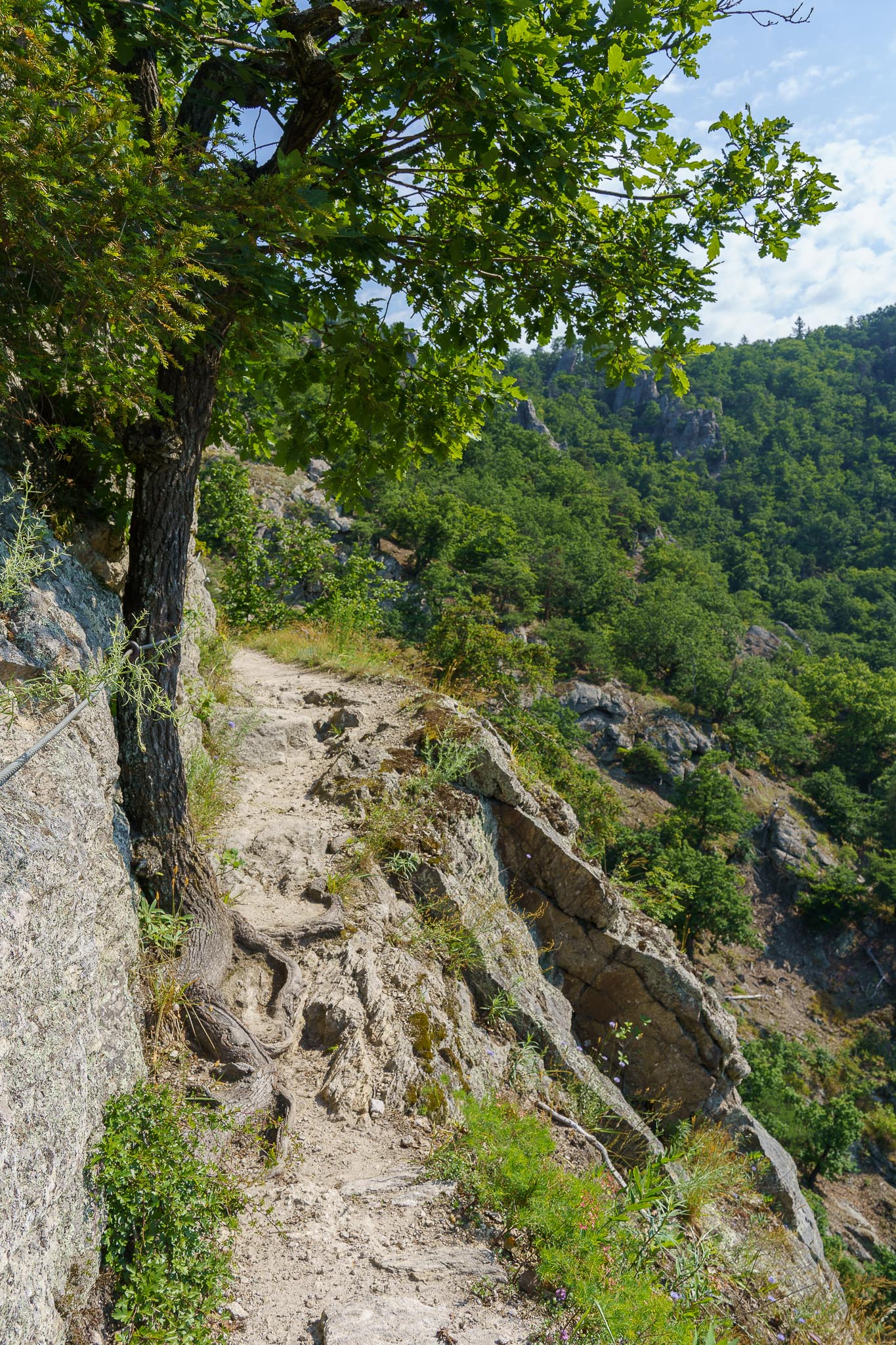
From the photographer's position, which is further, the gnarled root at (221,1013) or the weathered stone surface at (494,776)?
the weathered stone surface at (494,776)

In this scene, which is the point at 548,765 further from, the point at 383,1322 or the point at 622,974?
the point at 383,1322

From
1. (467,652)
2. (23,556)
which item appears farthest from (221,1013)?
(467,652)

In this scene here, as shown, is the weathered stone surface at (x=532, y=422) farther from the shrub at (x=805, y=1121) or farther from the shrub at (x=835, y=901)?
the shrub at (x=805, y=1121)

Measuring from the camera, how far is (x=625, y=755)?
47500mm

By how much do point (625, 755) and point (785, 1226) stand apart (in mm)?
40703

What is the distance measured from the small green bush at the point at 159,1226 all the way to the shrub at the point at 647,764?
151 feet

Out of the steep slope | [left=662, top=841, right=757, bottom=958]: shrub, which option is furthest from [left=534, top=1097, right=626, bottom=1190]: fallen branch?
[left=662, top=841, right=757, bottom=958]: shrub

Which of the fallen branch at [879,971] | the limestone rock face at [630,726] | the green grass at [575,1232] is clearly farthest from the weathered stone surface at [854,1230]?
the green grass at [575,1232]

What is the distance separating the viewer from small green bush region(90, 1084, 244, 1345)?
90.4 inches

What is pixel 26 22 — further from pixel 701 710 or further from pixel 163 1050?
pixel 701 710

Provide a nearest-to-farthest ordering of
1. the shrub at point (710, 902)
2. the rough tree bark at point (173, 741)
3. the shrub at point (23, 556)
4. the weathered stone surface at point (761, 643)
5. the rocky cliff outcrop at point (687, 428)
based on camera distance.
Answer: the shrub at point (23, 556) < the rough tree bark at point (173, 741) < the shrub at point (710, 902) < the weathered stone surface at point (761, 643) < the rocky cliff outcrop at point (687, 428)

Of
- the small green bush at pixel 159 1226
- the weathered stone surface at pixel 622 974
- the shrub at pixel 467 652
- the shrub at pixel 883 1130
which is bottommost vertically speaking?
the shrub at pixel 883 1130

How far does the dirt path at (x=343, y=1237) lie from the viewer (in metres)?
2.56

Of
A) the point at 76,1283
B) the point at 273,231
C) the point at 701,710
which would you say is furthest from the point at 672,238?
the point at 701,710
